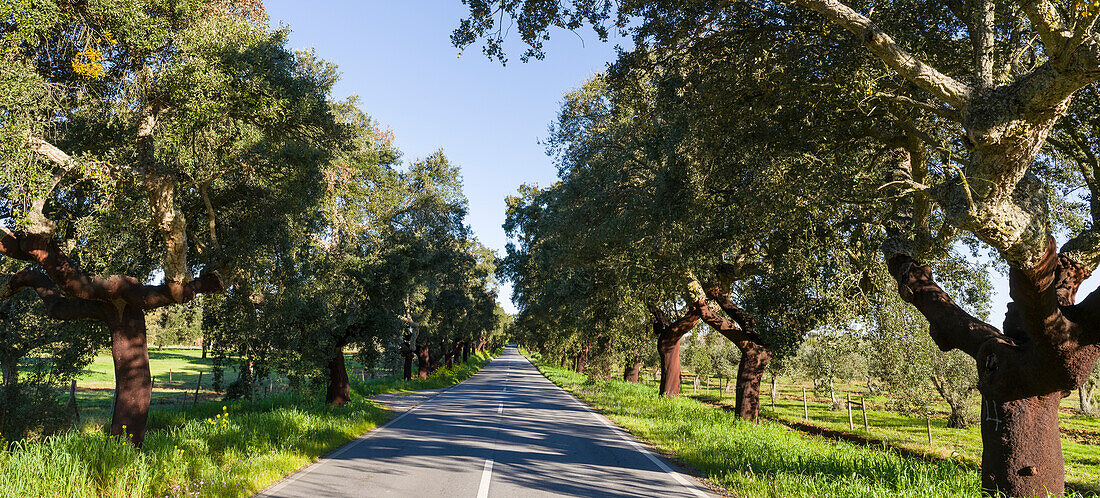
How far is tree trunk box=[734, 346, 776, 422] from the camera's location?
15.8 meters

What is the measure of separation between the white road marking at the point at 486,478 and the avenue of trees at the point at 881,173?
5997 millimetres

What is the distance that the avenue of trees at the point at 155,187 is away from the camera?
8.04 meters

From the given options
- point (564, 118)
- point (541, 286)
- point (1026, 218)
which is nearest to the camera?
point (1026, 218)

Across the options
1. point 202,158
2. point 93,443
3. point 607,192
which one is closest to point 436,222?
point 607,192

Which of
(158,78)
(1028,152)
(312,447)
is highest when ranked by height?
(158,78)

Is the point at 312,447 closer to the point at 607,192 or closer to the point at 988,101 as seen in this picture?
the point at 607,192

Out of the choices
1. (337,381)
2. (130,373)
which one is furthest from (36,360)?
(130,373)

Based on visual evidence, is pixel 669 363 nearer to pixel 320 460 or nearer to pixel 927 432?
pixel 927 432

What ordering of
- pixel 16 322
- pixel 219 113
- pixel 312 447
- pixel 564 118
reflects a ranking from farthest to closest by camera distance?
pixel 564 118
pixel 16 322
pixel 312 447
pixel 219 113

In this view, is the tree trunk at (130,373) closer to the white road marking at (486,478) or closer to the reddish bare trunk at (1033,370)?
the white road marking at (486,478)

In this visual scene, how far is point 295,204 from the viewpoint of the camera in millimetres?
11008

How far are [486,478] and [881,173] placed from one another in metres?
8.67

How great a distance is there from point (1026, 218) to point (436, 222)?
25.8 meters

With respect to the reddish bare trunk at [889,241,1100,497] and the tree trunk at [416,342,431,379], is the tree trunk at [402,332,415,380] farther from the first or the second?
the reddish bare trunk at [889,241,1100,497]
